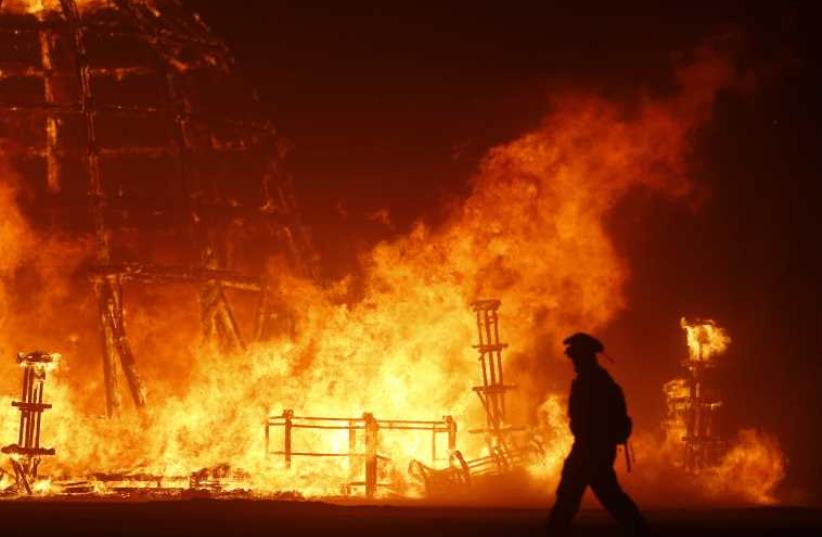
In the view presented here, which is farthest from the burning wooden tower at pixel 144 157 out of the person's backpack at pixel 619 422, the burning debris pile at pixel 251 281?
the person's backpack at pixel 619 422

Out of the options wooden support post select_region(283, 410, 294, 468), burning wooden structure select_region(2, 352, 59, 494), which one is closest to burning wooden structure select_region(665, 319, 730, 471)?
wooden support post select_region(283, 410, 294, 468)

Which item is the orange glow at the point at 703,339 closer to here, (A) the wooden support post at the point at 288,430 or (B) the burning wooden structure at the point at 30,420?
(A) the wooden support post at the point at 288,430

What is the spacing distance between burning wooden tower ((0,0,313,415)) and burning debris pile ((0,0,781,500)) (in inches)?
2.0

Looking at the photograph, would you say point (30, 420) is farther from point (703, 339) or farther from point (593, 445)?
point (703, 339)

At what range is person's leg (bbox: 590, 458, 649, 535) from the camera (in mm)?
8609

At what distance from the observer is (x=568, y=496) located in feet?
28.4

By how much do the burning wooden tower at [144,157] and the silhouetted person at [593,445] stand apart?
10588mm

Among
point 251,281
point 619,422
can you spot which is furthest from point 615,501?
point 251,281

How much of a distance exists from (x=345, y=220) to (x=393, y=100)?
2880 mm

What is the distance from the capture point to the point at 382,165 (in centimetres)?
2350

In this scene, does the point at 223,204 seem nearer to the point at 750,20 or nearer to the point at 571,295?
the point at 571,295

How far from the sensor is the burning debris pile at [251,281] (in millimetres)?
18109

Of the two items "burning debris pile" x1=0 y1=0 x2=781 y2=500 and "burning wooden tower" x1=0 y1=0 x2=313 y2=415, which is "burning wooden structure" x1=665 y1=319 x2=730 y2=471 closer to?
"burning debris pile" x1=0 y1=0 x2=781 y2=500

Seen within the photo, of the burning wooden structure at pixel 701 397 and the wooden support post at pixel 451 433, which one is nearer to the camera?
the wooden support post at pixel 451 433
